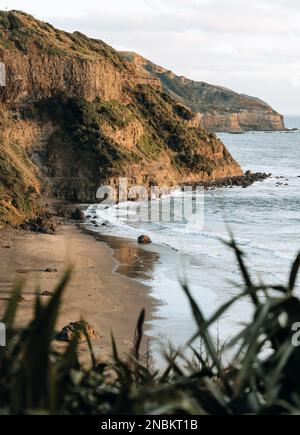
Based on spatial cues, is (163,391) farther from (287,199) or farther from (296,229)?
(287,199)

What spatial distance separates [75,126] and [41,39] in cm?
846

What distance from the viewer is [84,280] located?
86.9 ft

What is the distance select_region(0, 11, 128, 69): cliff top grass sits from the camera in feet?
190

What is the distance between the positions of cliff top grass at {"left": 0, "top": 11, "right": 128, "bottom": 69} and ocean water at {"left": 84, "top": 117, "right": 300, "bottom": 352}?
16.3 meters

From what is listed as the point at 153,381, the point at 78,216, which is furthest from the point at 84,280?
the point at 153,381

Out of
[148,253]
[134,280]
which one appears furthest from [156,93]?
[134,280]

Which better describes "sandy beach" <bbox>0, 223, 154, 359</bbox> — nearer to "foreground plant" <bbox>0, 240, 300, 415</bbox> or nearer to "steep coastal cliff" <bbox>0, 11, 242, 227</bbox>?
"steep coastal cliff" <bbox>0, 11, 242, 227</bbox>

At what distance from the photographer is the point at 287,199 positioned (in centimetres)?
6238

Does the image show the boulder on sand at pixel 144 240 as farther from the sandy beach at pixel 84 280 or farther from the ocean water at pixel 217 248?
the sandy beach at pixel 84 280

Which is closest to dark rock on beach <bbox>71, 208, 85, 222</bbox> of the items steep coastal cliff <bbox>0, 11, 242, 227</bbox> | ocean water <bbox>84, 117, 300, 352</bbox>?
ocean water <bbox>84, 117, 300, 352</bbox>

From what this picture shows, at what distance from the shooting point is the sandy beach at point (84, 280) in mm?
20188

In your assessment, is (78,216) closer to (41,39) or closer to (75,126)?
(75,126)

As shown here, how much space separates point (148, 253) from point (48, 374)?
30.8 m

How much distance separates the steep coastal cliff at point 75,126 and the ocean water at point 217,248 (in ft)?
15.1
